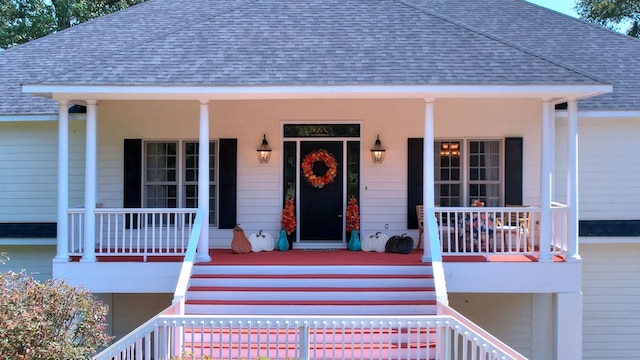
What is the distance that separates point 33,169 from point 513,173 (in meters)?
9.41

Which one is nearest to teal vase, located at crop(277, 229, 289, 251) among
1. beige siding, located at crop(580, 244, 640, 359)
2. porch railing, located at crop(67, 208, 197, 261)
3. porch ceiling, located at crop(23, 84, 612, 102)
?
porch railing, located at crop(67, 208, 197, 261)

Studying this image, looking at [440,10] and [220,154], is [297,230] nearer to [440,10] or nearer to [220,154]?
[220,154]

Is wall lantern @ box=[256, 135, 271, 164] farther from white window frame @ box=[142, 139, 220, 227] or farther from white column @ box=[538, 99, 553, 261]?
white column @ box=[538, 99, 553, 261]

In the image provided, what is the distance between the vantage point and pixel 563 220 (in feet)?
32.9

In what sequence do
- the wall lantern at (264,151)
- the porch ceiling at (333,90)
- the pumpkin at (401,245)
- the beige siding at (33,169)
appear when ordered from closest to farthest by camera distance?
the porch ceiling at (333,90) < the pumpkin at (401,245) < the wall lantern at (264,151) < the beige siding at (33,169)

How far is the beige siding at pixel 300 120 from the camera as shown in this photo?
11812 millimetres

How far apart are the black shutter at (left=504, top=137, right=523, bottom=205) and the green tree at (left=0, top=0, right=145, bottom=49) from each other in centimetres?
1715

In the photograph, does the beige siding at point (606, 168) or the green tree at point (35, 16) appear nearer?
the beige siding at point (606, 168)

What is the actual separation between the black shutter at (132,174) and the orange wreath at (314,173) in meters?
3.20

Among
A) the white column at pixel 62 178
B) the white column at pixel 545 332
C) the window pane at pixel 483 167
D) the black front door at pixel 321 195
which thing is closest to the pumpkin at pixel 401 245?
the black front door at pixel 321 195

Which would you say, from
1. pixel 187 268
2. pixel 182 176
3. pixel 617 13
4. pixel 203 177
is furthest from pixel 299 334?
pixel 617 13

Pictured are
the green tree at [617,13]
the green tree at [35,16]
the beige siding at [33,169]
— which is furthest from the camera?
the green tree at [617,13]

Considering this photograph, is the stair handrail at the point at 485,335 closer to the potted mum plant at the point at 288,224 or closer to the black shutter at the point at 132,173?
the potted mum plant at the point at 288,224

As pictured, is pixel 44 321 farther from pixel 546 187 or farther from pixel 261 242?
pixel 546 187
